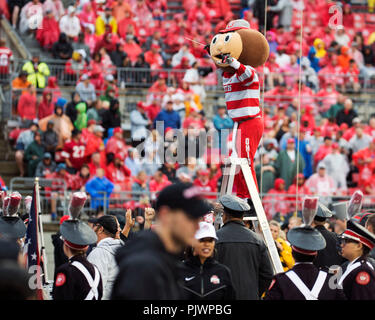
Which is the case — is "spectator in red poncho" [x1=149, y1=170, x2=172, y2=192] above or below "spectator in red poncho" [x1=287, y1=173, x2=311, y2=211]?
above

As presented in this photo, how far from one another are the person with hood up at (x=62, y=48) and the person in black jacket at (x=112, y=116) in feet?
7.12

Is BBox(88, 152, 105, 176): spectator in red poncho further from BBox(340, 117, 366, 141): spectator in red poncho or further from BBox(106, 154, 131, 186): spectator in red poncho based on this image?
BBox(340, 117, 366, 141): spectator in red poncho

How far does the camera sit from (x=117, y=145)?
1595cm

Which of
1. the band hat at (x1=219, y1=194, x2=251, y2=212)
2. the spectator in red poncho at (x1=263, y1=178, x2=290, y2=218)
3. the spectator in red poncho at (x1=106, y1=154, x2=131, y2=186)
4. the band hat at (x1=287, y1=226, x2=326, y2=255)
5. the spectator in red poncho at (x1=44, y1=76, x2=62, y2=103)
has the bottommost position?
the spectator in red poncho at (x1=263, y1=178, x2=290, y2=218)

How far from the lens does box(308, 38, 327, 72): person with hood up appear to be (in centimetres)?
2011

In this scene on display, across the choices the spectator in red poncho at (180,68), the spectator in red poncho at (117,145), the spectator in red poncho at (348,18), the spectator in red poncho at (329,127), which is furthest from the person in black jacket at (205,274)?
the spectator in red poncho at (348,18)

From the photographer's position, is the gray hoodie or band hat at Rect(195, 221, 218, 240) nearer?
band hat at Rect(195, 221, 218, 240)

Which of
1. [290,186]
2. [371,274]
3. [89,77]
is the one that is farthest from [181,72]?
[371,274]

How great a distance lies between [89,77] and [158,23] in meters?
3.52

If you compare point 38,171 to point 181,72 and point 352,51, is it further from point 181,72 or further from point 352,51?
point 352,51

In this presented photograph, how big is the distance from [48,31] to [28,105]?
2.73m

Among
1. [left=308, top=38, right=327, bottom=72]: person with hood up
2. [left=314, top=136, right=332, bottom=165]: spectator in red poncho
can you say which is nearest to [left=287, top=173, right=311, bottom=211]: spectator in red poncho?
[left=314, top=136, right=332, bottom=165]: spectator in red poncho

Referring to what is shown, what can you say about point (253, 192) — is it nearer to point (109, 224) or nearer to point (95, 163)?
point (109, 224)

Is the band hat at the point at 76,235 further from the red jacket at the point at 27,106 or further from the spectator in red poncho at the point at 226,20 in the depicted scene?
the spectator in red poncho at the point at 226,20
